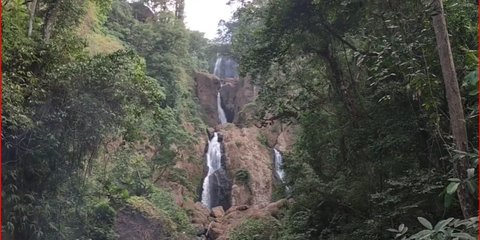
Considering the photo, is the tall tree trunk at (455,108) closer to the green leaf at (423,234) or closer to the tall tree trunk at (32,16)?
the green leaf at (423,234)

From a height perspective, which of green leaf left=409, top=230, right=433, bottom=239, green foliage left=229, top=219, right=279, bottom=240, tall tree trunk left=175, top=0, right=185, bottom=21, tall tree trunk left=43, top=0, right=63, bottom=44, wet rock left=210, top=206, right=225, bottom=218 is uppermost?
tall tree trunk left=175, top=0, right=185, bottom=21

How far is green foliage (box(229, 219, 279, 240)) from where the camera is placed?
10047 millimetres

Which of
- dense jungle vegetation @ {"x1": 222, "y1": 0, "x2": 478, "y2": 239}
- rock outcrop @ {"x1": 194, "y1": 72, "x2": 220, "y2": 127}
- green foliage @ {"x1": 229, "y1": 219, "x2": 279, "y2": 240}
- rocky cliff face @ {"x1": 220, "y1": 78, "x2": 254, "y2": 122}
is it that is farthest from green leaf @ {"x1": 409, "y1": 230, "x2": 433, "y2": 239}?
rocky cliff face @ {"x1": 220, "y1": 78, "x2": 254, "y2": 122}

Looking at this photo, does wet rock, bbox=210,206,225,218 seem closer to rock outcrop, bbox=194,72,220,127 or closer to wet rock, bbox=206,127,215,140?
wet rock, bbox=206,127,215,140

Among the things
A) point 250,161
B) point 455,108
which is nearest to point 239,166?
point 250,161

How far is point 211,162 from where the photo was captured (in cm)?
1891

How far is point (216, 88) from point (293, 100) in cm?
1530

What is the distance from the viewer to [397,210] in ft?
18.6

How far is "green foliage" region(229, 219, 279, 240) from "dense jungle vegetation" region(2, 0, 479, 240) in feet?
0.29

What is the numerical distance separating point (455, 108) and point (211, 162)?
51.6ft

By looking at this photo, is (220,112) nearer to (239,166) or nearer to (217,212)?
(239,166)

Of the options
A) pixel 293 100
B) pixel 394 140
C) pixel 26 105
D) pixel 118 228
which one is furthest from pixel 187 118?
pixel 394 140

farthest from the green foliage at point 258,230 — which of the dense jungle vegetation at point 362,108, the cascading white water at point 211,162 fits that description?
the cascading white water at point 211,162

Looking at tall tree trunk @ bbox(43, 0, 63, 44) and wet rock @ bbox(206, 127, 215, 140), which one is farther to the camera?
wet rock @ bbox(206, 127, 215, 140)
